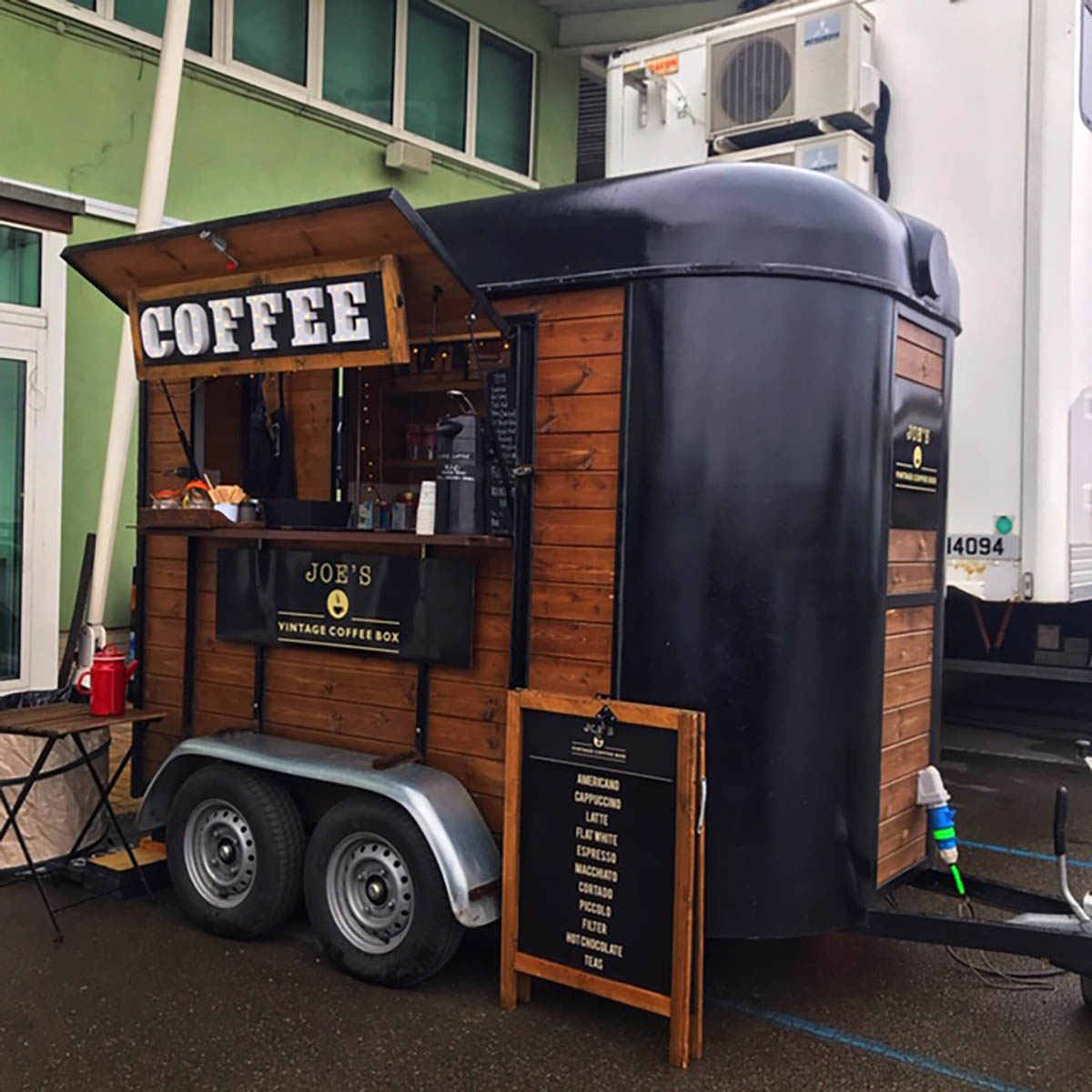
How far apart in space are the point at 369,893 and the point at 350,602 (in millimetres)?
1137

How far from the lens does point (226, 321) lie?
4.72 m

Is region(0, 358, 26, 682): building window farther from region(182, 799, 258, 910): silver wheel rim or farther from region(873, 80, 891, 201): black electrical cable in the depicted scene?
region(873, 80, 891, 201): black electrical cable

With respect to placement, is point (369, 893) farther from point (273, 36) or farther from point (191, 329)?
point (273, 36)

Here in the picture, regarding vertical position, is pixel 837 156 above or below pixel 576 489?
above

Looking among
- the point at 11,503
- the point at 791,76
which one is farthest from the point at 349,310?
the point at 11,503

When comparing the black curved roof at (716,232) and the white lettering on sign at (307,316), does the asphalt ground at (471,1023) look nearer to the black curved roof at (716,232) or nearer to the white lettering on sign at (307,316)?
the white lettering on sign at (307,316)

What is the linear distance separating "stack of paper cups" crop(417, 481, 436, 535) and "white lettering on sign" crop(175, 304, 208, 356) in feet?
3.63

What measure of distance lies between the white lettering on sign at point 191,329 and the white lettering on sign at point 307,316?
19.6 inches

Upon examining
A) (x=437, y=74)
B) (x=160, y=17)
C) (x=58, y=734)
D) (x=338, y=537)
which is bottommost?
(x=58, y=734)

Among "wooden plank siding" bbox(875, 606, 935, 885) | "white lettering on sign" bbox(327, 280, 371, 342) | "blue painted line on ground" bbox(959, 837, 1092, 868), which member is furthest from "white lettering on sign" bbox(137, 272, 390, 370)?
"blue painted line on ground" bbox(959, 837, 1092, 868)

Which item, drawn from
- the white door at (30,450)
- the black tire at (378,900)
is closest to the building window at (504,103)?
the white door at (30,450)

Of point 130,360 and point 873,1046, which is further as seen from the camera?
point 130,360

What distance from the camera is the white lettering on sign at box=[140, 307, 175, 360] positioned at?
495cm

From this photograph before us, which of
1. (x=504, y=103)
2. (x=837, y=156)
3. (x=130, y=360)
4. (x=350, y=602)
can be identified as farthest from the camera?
(x=504, y=103)
